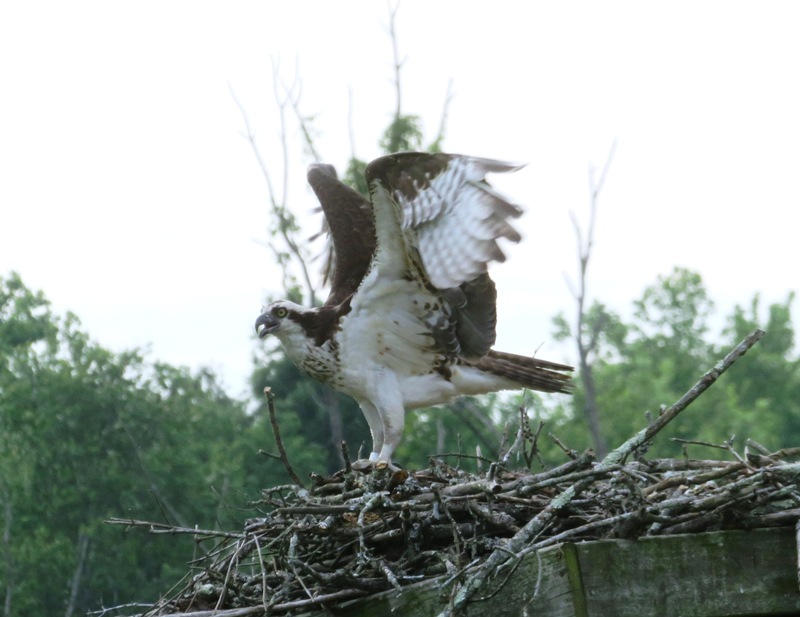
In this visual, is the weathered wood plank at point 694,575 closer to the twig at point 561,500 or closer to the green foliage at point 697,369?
the twig at point 561,500

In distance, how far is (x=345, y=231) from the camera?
6.09 metres

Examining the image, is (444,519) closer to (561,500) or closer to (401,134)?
(561,500)

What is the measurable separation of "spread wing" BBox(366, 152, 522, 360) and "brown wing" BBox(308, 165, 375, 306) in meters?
0.69

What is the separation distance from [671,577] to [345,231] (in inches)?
124

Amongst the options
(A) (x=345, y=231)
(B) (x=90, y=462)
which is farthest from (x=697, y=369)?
(A) (x=345, y=231)

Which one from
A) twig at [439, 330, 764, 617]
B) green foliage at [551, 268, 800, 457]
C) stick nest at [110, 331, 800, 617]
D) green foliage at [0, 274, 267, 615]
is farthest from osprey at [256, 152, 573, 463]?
green foliage at [551, 268, 800, 457]

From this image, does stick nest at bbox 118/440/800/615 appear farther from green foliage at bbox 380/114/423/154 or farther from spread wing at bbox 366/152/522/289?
green foliage at bbox 380/114/423/154

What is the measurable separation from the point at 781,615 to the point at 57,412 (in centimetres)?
1668

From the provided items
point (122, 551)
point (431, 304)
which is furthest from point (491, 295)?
point (122, 551)

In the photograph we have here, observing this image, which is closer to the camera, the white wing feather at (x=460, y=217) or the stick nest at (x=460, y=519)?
the stick nest at (x=460, y=519)

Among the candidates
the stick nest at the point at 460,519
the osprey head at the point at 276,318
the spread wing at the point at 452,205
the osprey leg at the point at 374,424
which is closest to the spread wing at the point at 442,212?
the spread wing at the point at 452,205

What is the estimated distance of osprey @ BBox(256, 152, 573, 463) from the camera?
193 inches

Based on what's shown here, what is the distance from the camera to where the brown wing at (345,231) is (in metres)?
5.91

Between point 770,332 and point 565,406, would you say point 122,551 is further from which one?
point 770,332
